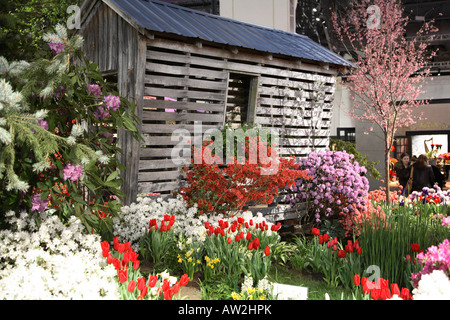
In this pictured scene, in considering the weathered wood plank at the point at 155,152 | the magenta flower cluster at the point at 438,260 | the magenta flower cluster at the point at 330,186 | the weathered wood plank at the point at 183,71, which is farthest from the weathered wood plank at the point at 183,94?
the magenta flower cluster at the point at 438,260

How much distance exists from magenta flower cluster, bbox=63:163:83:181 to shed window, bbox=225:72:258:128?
4.77 meters

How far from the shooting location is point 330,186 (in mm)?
8633

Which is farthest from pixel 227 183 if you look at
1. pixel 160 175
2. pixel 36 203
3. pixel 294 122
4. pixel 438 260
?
pixel 438 260

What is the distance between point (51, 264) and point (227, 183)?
134 inches

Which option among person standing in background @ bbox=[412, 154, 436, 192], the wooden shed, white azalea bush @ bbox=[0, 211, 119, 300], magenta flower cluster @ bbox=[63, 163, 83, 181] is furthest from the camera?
person standing in background @ bbox=[412, 154, 436, 192]

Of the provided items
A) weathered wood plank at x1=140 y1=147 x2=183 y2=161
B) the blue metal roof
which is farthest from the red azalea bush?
the blue metal roof

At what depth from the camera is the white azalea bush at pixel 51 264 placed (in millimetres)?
3080

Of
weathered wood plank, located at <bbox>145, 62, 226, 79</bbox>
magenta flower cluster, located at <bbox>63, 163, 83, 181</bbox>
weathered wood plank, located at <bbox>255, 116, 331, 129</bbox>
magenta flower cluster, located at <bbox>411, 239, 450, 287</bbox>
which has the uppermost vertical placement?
weathered wood plank, located at <bbox>145, 62, 226, 79</bbox>

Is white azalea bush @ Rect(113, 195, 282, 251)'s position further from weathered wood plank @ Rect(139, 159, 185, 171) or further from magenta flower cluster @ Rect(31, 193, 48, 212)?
magenta flower cluster @ Rect(31, 193, 48, 212)

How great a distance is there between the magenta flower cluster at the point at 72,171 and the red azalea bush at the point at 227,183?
2.79m

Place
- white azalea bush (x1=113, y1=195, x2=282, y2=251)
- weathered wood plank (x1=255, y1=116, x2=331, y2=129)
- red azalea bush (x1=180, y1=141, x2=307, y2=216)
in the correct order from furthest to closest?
weathered wood plank (x1=255, y1=116, x2=331, y2=129) → red azalea bush (x1=180, y1=141, x2=307, y2=216) → white azalea bush (x1=113, y1=195, x2=282, y2=251)

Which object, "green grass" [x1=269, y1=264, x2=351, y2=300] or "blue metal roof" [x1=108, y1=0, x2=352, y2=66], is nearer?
"green grass" [x1=269, y1=264, x2=351, y2=300]

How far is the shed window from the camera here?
8.46m

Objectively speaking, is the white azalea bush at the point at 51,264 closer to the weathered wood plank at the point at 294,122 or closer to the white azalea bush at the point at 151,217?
the white azalea bush at the point at 151,217
